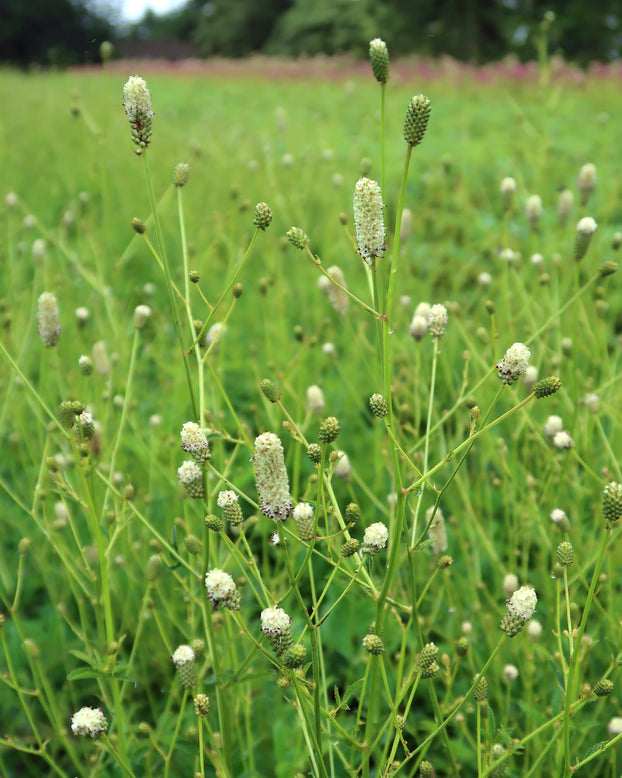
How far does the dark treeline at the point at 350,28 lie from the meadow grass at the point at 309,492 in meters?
6.34

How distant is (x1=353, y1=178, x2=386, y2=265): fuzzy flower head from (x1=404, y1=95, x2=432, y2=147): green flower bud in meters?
0.06

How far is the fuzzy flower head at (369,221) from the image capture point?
0.74 metres

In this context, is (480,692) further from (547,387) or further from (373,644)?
(547,387)

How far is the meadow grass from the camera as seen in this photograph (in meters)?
0.87

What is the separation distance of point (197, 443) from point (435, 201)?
3.56 meters

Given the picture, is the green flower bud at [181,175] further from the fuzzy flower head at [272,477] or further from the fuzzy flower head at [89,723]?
the fuzzy flower head at [89,723]

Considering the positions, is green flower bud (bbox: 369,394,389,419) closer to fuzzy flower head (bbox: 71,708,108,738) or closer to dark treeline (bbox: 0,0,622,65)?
fuzzy flower head (bbox: 71,708,108,738)

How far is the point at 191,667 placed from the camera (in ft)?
2.95

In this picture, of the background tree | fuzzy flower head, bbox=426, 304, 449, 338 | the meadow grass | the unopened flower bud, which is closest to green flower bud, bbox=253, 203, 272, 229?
the meadow grass

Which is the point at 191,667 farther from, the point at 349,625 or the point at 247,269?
the point at 247,269

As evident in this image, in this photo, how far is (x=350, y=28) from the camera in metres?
17.4

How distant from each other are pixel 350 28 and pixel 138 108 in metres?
18.8

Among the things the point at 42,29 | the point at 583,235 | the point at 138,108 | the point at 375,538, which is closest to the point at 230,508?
the point at 375,538

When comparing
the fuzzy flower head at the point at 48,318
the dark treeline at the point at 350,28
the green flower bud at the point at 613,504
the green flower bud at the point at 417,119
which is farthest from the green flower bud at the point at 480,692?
the dark treeline at the point at 350,28
